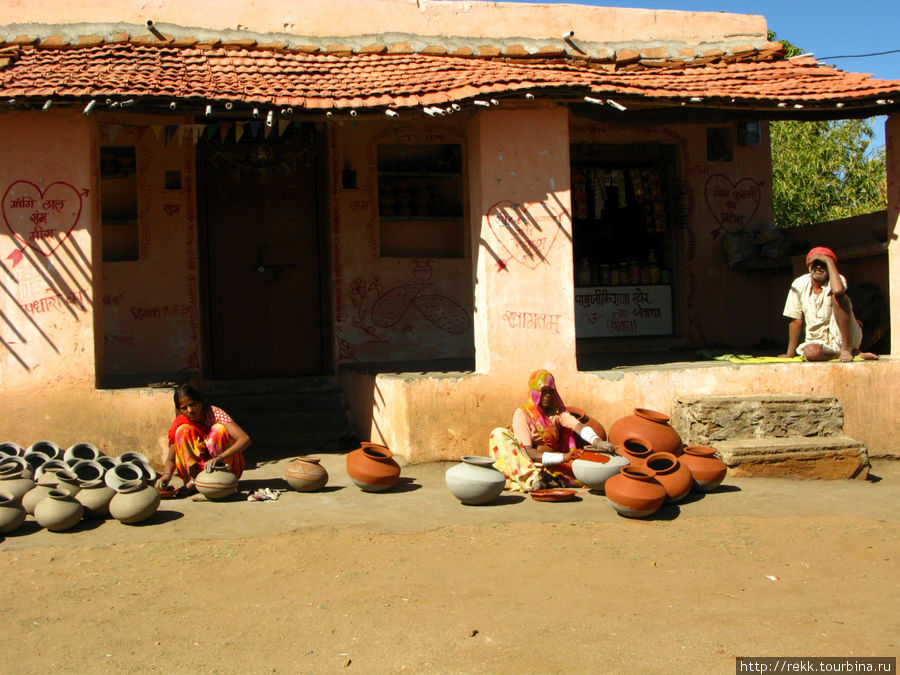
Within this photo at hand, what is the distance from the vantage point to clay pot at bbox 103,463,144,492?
564 centimetres

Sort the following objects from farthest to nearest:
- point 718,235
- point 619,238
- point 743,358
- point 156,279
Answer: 1. point 619,238
2. point 718,235
3. point 156,279
4. point 743,358

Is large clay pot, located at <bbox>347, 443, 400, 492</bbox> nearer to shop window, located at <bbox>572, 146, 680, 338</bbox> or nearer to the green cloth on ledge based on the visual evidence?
the green cloth on ledge

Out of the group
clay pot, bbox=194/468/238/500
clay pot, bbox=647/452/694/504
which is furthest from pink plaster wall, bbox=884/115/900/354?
clay pot, bbox=194/468/238/500

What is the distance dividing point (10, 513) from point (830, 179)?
1792cm

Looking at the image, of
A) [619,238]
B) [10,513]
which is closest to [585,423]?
[10,513]

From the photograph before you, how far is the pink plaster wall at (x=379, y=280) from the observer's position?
356 inches

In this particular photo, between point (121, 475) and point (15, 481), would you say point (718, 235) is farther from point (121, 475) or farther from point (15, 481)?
point (15, 481)

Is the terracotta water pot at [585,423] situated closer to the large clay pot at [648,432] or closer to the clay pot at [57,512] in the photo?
the large clay pot at [648,432]

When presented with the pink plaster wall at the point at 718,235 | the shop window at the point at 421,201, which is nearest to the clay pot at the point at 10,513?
the shop window at the point at 421,201

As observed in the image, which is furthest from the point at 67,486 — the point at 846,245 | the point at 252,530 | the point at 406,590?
the point at 846,245

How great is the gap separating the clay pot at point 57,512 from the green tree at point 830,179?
54.4ft

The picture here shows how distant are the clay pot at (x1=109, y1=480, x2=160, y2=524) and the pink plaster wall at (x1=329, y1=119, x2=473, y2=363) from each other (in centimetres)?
375

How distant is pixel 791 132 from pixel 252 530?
17707 millimetres

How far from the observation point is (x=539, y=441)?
21.6 ft
